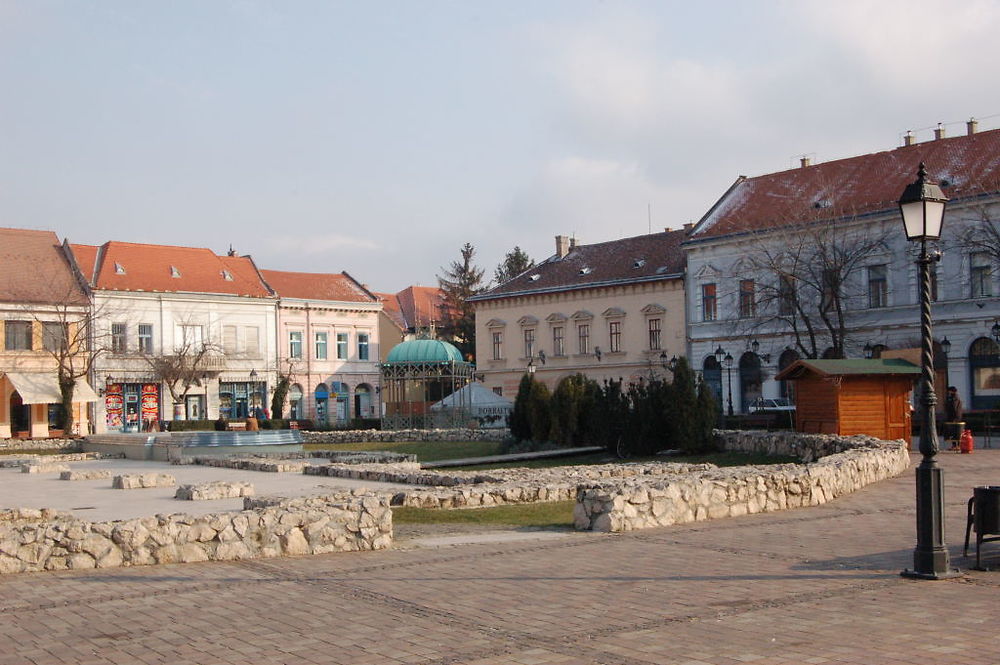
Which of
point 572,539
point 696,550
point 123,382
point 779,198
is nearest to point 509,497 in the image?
point 572,539

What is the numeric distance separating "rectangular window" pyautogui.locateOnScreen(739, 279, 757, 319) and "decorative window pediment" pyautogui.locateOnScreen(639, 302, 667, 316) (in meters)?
5.78

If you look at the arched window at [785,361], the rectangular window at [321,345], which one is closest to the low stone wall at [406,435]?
the arched window at [785,361]

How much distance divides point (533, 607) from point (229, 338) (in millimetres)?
61502

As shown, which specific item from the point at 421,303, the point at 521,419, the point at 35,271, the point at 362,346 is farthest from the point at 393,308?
the point at 521,419

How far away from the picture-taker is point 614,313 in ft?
211

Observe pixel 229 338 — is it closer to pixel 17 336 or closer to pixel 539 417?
pixel 17 336

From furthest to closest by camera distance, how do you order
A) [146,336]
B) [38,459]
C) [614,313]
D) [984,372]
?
[146,336] < [614,313] < [984,372] < [38,459]

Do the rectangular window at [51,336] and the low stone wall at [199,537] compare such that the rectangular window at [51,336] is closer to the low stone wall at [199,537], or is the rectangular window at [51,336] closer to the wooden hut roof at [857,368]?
the wooden hut roof at [857,368]

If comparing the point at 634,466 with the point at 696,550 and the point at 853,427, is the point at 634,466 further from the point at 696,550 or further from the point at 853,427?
the point at 696,550

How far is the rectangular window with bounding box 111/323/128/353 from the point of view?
62.5 meters

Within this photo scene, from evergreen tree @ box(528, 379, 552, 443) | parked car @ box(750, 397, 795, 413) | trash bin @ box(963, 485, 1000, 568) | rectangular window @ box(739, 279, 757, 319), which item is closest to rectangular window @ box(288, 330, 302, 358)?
rectangular window @ box(739, 279, 757, 319)

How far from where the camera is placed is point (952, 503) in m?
17.2

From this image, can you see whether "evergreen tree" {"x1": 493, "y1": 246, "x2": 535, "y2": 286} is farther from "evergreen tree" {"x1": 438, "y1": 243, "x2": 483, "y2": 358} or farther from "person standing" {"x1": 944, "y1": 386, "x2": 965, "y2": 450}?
Result: "person standing" {"x1": 944, "y1": 386, "x2": 965, "y2": 450}

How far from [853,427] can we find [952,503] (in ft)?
37.9
